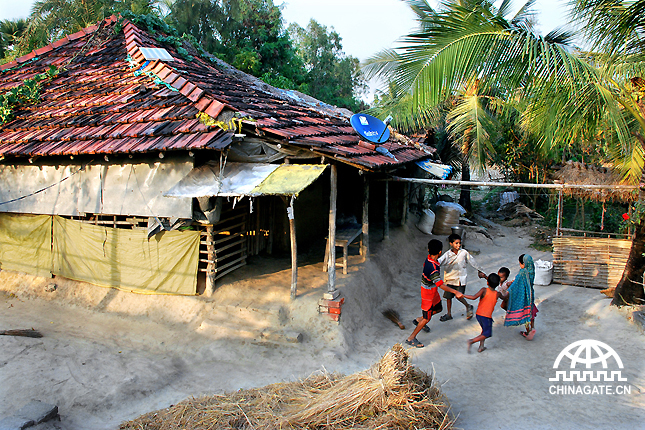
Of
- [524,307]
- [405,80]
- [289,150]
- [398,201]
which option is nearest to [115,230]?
[289,150]

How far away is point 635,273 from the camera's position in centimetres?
Answer: 679

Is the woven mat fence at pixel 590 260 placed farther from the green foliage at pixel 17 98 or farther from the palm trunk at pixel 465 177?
the green foliage at pixel 17 98

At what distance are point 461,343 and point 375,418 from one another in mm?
3160

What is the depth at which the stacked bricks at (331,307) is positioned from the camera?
6621 millimetres

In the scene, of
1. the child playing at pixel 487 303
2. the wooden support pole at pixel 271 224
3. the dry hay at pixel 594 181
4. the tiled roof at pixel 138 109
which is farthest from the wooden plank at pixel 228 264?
the dry hay at pixel 594 181

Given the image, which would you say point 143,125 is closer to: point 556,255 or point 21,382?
point 21,382

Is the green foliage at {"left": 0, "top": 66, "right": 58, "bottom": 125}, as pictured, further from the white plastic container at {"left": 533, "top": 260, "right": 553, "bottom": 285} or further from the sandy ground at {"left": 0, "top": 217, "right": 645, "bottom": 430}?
the white plastic container at {"left": 533, "top": 260, "right": 553, "bottom": 285}

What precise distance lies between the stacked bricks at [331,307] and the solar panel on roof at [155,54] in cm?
607

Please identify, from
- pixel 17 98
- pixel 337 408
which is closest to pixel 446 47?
pixel 337 408

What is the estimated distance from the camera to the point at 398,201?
497 inches

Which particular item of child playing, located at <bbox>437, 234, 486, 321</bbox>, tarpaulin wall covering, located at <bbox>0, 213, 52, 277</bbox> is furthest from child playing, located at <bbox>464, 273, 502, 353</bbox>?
tarpaulin wall covering, located at <bbox>0, 213, 52, 277</bbox>

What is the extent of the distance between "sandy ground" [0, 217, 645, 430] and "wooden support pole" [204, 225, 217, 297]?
0.59 ft

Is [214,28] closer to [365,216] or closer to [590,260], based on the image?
[365,216]

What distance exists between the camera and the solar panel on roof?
8.42 metres
